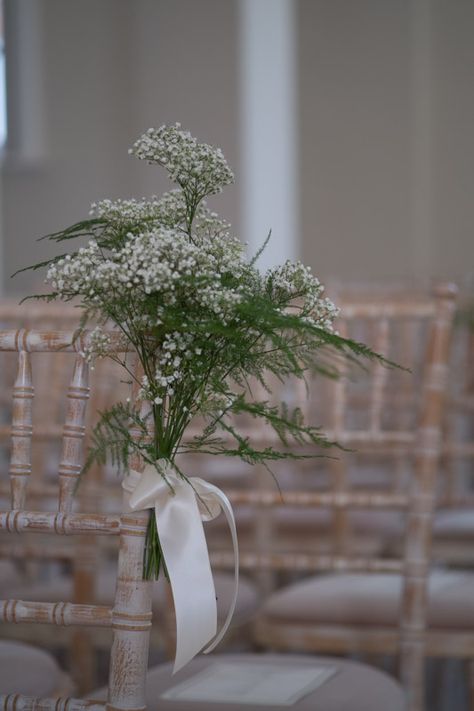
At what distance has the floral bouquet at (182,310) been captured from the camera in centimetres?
90

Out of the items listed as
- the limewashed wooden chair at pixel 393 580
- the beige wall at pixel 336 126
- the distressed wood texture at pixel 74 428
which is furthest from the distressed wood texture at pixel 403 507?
the beige wall at pixel 336 126

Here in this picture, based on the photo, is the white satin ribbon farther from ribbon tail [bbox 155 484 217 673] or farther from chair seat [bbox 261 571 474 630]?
chair seat [bbox 261 571 474 630]

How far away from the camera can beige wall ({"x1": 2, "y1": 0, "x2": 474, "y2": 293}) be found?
638 cm

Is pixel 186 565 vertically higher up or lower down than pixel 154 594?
higher up

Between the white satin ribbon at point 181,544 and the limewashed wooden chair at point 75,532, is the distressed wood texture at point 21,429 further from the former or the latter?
the white satin ribbon at point 181,544

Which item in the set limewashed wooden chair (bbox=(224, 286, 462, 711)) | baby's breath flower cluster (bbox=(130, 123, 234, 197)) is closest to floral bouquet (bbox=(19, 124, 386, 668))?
baby's breath flower cluster (bbox=(130, 123, 234, 197))

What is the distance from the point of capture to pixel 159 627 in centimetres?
196

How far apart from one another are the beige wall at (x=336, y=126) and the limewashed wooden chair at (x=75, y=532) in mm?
5223

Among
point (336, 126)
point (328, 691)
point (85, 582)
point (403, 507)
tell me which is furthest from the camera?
point (336, 126)

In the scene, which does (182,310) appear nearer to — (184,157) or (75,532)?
(184,157)

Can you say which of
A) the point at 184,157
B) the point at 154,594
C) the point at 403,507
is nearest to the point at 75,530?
the point at 184,157

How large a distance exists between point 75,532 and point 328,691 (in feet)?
1.67

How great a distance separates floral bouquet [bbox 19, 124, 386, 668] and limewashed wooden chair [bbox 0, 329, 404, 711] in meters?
0.02

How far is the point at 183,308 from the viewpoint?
923 millimetres
